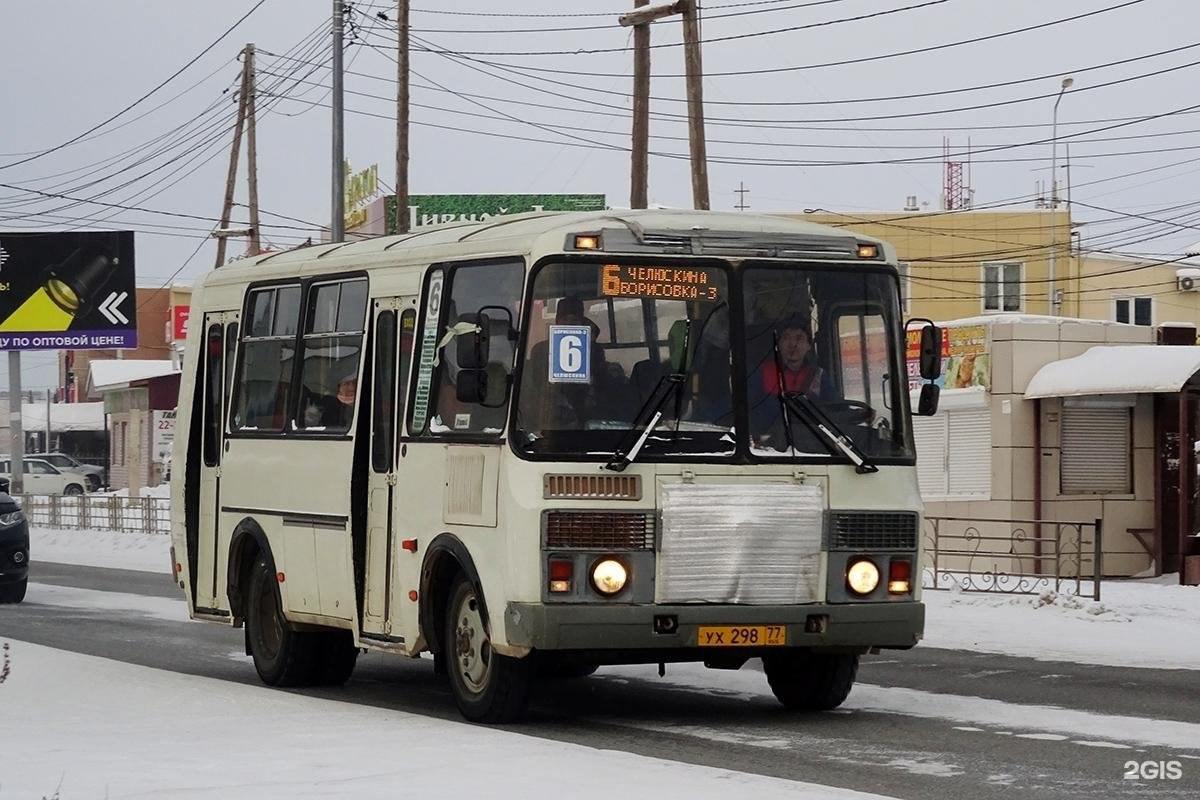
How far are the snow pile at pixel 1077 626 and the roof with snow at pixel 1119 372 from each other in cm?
411

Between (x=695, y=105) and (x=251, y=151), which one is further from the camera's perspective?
(x=251, y=151)

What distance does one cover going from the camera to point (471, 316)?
13.1 m

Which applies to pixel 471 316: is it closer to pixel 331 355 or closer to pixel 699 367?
pixel 699 367

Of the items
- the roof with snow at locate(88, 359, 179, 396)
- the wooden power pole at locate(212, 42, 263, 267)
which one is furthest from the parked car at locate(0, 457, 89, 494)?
the wooden power pole at locate(212, 42, 263, 267)

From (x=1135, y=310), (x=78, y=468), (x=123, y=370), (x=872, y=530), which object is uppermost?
(x=1135, y=310)

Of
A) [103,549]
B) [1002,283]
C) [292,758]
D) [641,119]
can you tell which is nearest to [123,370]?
[1002,283]

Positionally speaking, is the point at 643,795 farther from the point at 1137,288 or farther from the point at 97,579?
the point at 1137,288

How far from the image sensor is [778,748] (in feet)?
37.7

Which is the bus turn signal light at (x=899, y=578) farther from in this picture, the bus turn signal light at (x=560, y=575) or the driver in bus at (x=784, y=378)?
the bus turn signal light at (x=560, y=575)

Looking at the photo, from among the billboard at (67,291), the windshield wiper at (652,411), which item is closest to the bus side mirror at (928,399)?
the windshield wiper at (652,411)

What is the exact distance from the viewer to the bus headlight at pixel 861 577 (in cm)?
1259

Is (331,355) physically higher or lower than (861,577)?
higher

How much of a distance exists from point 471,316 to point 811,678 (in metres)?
3.05

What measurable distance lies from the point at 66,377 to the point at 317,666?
377 feet
